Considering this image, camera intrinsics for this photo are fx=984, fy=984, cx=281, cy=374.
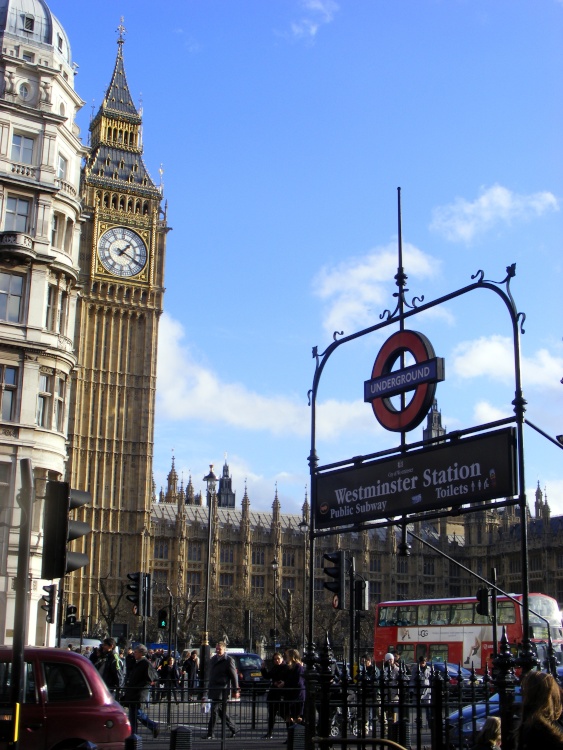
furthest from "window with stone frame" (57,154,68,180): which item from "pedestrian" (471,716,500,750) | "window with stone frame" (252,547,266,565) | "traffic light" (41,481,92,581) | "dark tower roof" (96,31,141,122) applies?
"window with stone frame" (252,547,266,565)

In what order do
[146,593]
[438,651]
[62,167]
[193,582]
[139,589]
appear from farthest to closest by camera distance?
[193,582] → [438,651] → [62,167] → [146,593] → [139,589]

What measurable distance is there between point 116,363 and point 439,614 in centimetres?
A: 4620

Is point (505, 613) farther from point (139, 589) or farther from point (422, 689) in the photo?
point (139, 589)

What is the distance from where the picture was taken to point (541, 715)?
242 inches

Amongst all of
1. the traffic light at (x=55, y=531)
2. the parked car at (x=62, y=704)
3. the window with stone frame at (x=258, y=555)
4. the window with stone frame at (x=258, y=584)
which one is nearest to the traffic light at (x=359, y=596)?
the parked car at (x=62, y=704)

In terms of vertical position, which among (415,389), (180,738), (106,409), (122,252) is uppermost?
(122,252)

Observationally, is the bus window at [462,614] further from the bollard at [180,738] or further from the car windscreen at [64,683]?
the car windscreen at [64,683]

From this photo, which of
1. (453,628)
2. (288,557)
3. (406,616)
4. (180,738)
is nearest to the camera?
(180,738)

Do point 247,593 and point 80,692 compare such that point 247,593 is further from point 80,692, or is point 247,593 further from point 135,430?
point 80,692

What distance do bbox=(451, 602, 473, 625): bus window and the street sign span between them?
3139 centimetres

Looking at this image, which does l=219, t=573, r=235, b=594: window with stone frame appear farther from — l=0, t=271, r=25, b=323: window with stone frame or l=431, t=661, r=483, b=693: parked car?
l=0, t=271, r=25, b=323: window with stone frame

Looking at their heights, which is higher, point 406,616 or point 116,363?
point 116,363

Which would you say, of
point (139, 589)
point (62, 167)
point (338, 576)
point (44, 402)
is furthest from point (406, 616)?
point (338, 576)

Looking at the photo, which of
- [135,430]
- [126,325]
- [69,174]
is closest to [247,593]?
[135,430]
